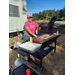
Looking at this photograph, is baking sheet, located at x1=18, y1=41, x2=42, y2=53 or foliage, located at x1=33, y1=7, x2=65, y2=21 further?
foliage, located at x1=33, y1=7, x2=65, y2=21

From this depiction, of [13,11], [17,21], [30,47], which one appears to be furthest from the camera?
[17,21]

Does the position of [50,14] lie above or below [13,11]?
above

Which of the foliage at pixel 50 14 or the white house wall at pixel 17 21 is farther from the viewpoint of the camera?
the foliage at pixel 50 14

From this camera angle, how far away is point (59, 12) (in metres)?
7.10

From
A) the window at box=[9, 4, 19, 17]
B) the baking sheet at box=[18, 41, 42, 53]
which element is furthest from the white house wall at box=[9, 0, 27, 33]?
the baking sheet at box=[18, 41, 42, 53]

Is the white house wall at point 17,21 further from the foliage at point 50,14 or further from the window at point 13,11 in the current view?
the foliage at point 50,14

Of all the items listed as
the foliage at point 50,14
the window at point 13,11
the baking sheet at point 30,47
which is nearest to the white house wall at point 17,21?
the window at point 13,11

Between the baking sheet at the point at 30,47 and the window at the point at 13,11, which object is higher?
the window at the point at 13,11

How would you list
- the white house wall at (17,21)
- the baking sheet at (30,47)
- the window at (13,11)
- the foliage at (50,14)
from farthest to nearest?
1. the foliage at (50,14)
2. the white house wall at (17,21)
3. the window at (13,11)
4. the baking sheet at (30,47)

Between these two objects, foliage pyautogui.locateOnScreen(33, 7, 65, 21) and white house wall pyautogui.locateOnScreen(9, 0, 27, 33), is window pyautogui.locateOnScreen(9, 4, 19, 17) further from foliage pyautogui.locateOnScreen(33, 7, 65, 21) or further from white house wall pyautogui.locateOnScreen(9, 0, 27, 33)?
foliage pyautogui.locateOnScreen(33, 7, 65, 21)

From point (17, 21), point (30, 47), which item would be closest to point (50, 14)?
point (17, 21)

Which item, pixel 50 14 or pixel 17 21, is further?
pixel 50 14

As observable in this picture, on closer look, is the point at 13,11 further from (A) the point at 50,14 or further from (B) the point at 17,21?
(A) the point at 50,14
